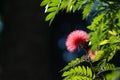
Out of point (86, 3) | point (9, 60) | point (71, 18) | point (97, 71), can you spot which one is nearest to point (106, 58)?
point (97, 71)

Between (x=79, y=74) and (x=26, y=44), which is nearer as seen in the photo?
(x=79, y=74)

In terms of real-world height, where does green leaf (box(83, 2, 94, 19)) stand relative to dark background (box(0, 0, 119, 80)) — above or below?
above

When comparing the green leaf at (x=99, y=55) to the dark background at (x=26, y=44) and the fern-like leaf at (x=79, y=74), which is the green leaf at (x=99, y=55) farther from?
the dark background at (x=26, y=44)

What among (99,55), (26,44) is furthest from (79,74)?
(26,44)

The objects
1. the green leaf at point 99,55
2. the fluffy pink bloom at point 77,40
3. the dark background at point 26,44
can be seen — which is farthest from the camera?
the dark background at point 26,44

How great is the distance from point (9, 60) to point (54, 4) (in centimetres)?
378

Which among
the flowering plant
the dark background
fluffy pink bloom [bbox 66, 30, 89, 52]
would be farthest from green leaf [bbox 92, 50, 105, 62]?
the dark background

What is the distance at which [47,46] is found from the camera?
16.0 feet

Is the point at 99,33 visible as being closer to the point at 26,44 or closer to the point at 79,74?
the point at 79,74

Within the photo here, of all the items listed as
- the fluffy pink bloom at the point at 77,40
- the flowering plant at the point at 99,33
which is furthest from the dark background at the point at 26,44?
the flowering plant at the point at 99,33

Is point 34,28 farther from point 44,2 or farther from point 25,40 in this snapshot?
point 44,2

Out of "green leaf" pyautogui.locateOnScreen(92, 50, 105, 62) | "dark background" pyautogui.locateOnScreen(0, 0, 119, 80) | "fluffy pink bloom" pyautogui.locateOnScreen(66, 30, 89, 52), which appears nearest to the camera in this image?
"green leaf" pyautogui.locateOnScreen(92, 50, 105, 62)

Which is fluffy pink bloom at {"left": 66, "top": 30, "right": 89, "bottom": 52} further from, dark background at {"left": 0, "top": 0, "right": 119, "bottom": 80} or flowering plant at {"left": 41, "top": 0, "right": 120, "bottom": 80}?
dark background at {"left": 0, "top": 0, "right": 119, "bottom": 80}

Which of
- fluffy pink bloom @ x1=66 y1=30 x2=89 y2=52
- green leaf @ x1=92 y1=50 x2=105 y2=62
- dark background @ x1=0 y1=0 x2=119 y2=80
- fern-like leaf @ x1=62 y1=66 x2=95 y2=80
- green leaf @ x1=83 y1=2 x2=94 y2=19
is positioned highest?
green leaf @ x1=83 y1=2 x2=94 y2=19
